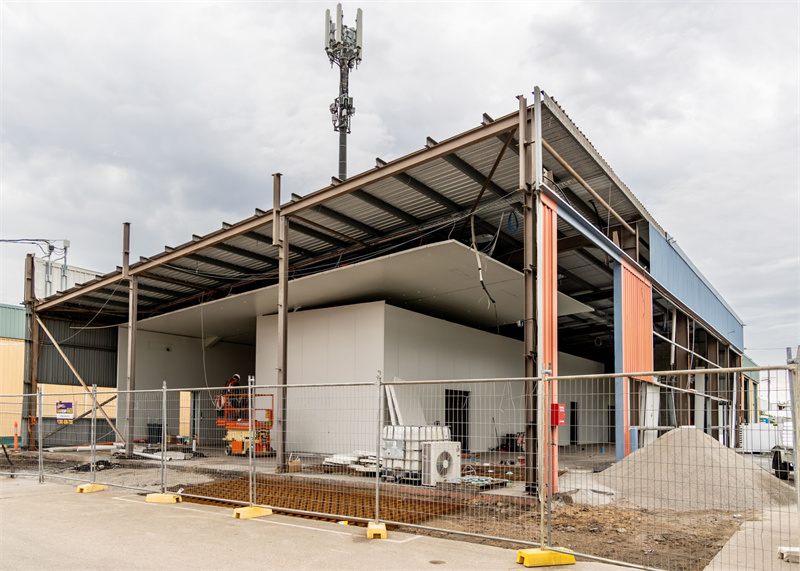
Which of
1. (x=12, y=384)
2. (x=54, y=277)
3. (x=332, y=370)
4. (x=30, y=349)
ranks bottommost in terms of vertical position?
(x=12, y=384)

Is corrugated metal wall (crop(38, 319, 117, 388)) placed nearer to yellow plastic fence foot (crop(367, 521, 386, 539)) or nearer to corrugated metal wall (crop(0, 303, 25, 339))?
corrugated metal wall (crop(0, 303, 25, 339))

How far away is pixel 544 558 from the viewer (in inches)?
270

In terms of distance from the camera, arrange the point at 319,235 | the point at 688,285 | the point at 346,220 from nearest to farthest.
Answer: the point at 346,220 → the point at 319,235 → the point at 688,285

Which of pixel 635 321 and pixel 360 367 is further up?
pixel 635 321

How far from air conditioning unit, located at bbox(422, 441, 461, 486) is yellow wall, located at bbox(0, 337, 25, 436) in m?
21.4

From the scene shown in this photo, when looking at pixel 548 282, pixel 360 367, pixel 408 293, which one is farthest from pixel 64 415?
pixel 548 282

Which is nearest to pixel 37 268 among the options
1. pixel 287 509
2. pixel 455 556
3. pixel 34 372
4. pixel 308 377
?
pixel 34 372

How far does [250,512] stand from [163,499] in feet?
8.30

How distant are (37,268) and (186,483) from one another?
866 inches

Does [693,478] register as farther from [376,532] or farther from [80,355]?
[80,355]

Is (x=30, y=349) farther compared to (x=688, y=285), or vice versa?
(x=30, y=349)

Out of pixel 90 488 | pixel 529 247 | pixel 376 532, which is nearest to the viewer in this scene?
pixel 376 532

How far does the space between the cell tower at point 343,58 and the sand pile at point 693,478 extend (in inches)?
1349

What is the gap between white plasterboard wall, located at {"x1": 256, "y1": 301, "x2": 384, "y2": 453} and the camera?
19891 millimetres
